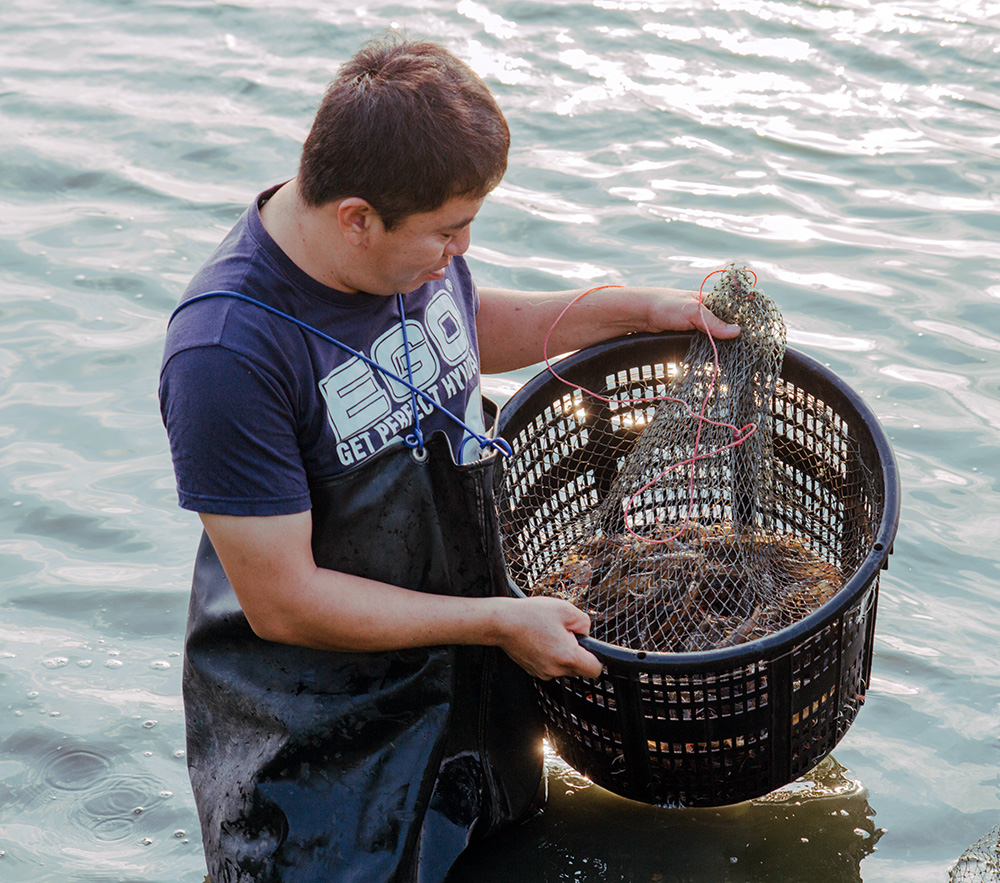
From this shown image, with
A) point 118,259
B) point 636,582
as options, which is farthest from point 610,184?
point 636,582

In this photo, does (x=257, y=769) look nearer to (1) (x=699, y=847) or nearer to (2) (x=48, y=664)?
(1) (x=699, y=847)

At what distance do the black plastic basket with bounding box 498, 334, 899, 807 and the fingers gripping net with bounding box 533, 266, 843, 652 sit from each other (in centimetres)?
11

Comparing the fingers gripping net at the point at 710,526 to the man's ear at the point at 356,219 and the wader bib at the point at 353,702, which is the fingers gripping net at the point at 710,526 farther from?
the man's ear at the point at 356,219

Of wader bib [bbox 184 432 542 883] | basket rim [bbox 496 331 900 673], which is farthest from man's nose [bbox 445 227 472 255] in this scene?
basket rim [bbox 496 331 900 673]

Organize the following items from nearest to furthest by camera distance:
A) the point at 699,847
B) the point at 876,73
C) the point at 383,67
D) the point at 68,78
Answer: the point at 383,67
the point at 699,847
the point at 876,73
the point at 68,78

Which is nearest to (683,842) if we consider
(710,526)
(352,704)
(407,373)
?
(710,526)

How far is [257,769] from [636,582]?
97 cm

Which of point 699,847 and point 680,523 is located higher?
point 680,523

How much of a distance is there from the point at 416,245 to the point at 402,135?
0.22 m

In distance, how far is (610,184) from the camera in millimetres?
5906

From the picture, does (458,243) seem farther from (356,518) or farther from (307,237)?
(356,518)

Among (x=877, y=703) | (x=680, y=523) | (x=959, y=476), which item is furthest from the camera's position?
(x=959, y=476)

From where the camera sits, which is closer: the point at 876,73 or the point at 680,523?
the point at 680,523

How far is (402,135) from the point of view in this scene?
6.24 feet
